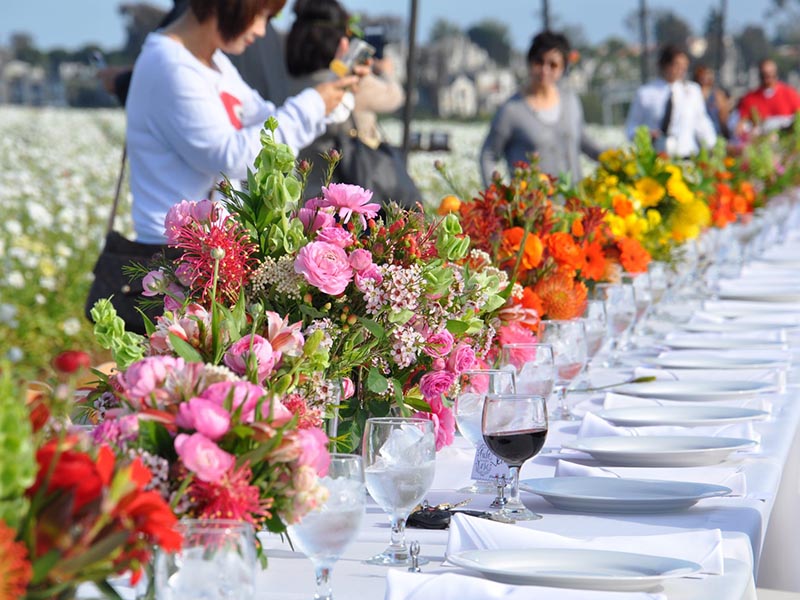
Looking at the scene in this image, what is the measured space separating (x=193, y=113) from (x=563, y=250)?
946mm

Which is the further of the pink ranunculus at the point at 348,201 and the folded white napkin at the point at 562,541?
the pink ranunculus at the point at 348,201

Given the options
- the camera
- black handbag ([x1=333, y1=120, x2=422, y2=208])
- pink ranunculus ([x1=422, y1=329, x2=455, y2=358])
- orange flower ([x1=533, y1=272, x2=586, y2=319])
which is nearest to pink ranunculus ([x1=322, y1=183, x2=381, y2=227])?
pink ranunculus ([x1=422, y1=329, x2=455, y2=358])

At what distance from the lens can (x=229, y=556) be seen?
941 millimetres

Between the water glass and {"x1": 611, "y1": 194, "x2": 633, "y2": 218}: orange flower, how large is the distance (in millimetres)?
2483

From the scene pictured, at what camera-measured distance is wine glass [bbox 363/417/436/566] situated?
1355mm

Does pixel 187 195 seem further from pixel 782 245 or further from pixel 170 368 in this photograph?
pixel 782 245

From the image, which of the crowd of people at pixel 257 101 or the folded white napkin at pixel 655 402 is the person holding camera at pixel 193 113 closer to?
the crowd of people at pixel 257 101

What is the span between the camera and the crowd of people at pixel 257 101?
295cm

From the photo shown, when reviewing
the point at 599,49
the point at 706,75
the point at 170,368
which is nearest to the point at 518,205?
the point at 170,368

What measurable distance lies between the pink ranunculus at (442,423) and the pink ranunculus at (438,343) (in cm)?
11

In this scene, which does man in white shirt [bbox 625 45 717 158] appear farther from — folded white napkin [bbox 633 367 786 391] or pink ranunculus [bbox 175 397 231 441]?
pink ranunculus [bbox 175 397 231 441]

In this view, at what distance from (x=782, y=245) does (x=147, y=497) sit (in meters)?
5.31

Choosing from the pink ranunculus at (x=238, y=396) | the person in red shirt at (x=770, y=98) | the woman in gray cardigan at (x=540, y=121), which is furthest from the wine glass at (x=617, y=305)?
the person in red shirt at (x=770, y=98)

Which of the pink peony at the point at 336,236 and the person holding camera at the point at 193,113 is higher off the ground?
the person holding camera at the point at 193,113
